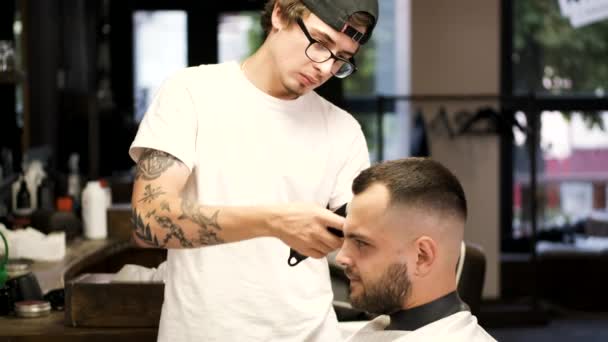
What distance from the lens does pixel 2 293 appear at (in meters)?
2.69

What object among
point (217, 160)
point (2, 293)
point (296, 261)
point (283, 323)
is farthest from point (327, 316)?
point (2, 293)

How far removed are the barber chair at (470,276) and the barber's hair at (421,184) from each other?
1.47 meters

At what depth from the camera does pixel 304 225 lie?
5.53 ft

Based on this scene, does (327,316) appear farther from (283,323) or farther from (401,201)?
(401,201)

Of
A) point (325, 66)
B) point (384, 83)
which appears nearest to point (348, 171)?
point (325, 66)

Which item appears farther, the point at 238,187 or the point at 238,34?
the point at 238,34

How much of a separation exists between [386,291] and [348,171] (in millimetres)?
388

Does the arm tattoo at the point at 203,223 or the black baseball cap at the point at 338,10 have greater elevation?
the black baseball cap at the point at 338,10

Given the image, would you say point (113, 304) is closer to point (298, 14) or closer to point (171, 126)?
point (171, 126)

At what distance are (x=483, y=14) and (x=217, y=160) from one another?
4.91 metres

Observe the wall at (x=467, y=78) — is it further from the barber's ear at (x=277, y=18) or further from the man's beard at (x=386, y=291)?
the man's beard at (x=386, y=291)

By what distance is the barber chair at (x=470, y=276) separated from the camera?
3.24 m

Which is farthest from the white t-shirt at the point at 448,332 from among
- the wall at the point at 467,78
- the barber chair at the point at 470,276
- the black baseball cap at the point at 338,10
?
the wall at the point at 467,78

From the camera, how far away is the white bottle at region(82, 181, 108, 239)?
4059mm
